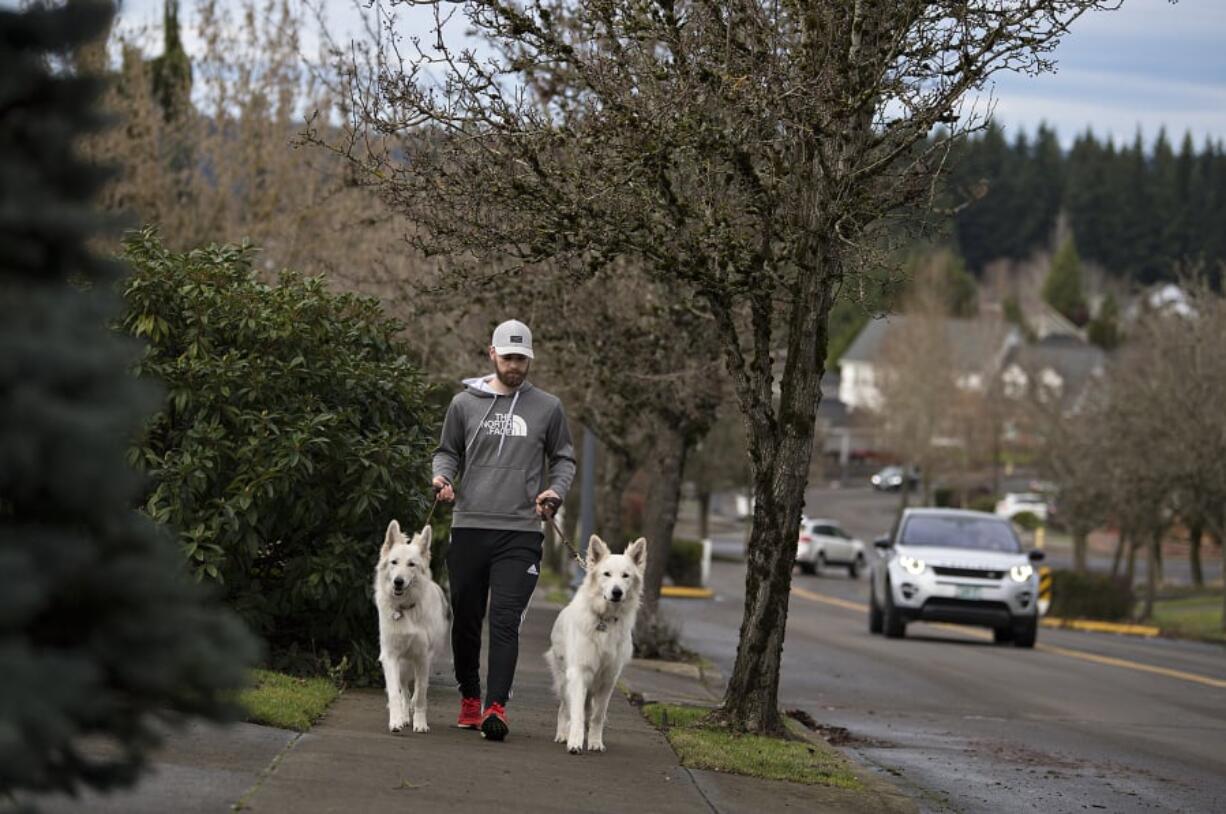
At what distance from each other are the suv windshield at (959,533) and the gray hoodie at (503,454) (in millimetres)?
17335

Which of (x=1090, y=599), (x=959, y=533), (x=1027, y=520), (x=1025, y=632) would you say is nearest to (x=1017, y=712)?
(x=1025, y=632)

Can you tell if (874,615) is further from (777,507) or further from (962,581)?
(777,507)

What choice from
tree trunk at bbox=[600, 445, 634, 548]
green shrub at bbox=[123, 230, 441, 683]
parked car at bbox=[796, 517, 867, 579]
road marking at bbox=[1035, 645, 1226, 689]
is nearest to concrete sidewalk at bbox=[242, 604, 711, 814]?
green shrub at bbox=[123, 230, 441, 683]

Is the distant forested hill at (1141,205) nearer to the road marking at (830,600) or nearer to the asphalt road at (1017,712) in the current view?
the road marking at (830,600)

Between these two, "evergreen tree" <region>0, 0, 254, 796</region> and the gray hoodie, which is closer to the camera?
"evergreen tree" <region>0, 0, 254, 796</region>

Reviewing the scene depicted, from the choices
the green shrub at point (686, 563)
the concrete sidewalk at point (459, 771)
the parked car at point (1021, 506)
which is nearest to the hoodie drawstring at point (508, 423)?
the concrete sidewalk at point (459, 771)

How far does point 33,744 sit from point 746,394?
8186mm

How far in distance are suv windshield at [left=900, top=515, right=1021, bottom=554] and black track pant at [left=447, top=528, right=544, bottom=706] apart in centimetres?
1746

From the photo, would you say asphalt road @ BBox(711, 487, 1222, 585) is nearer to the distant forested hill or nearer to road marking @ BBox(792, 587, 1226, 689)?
road marking @ BBox(792, 587, 1226, 689)

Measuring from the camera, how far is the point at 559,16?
49.5 ft

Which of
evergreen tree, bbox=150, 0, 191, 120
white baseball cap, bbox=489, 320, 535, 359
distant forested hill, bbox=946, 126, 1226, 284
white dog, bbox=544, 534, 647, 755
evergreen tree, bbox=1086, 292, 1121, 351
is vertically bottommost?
white dog, bbox=544, 534, 647, 755

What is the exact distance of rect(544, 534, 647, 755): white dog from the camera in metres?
9.80

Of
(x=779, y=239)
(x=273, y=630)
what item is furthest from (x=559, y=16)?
(x=273, y=630)

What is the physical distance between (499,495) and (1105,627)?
30.6 metres
